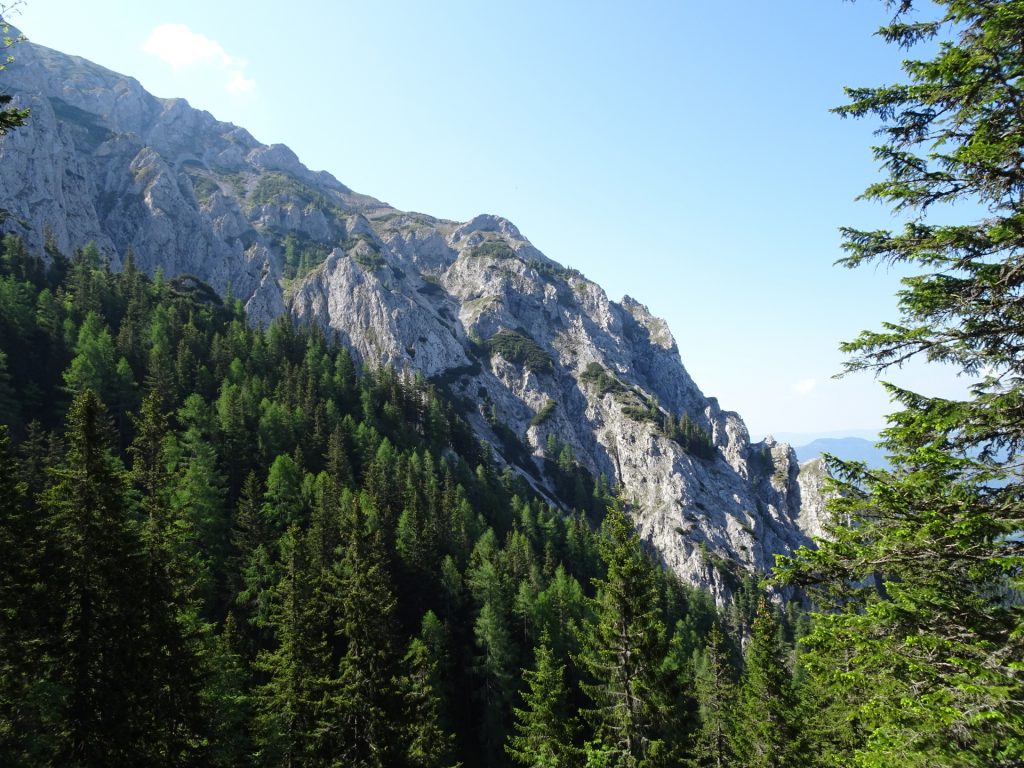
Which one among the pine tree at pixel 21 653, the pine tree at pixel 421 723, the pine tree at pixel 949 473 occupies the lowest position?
the pine tree at pixel 421 723

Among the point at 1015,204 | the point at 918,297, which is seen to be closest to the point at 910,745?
the point at 918,297

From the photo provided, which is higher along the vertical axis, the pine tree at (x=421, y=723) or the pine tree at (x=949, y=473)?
the pine tree at (x=949, y=473)

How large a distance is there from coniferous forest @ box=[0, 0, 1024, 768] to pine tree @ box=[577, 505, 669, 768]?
0.35ft

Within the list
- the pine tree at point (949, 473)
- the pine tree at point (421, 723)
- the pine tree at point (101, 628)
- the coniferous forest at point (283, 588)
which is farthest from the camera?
the pine tree at point (421, 723)

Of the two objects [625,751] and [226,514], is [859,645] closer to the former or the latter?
[625,751]

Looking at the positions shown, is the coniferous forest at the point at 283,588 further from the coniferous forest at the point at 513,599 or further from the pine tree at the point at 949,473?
the pine tree at the point at 949,473

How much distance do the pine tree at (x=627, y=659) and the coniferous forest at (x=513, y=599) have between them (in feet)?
0.35

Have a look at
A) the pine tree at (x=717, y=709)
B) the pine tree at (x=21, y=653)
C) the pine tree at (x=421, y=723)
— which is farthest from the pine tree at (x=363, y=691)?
the pine tree at (x=717, y=709)

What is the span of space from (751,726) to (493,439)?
463 ft

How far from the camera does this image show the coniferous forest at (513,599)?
339 inches

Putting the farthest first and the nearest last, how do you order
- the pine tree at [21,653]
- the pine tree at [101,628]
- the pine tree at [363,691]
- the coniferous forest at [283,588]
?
the pine tree at [363,691], the coniferous forest at [283,588], the pine tree at [101,628], the pine tree at [21,653]

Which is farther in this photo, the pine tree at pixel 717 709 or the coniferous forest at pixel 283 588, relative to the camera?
the pine tree at pixel 717 709

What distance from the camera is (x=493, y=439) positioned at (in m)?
167

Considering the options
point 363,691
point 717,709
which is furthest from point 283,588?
point 717,709
